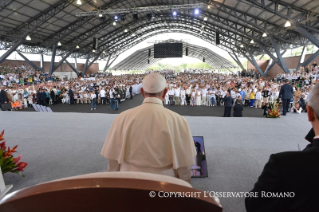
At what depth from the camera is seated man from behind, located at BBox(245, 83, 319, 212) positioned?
0.82m

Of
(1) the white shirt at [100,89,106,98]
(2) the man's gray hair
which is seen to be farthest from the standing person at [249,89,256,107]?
(2) the man's gray hair

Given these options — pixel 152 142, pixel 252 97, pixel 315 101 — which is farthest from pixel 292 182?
pixel 252 97

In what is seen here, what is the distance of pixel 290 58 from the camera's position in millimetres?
27547

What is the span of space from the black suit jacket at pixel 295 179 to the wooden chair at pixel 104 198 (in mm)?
496

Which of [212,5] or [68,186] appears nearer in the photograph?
[68,186]

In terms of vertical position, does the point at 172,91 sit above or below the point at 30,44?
below

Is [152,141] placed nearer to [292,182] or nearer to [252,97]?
[292,182]

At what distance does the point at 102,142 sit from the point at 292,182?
10.3ft

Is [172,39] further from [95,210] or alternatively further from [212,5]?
[95,210]

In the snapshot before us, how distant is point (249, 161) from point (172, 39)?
49168mm

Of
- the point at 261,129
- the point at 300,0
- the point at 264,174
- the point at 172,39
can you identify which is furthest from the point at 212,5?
the point at 172,39

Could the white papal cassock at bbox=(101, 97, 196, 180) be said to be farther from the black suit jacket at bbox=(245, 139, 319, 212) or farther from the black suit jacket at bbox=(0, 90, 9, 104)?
the black suit jacket at bbox=(0, 90, 9, 104)

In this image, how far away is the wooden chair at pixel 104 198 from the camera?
1.57 ft

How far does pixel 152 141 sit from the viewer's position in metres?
1.28
